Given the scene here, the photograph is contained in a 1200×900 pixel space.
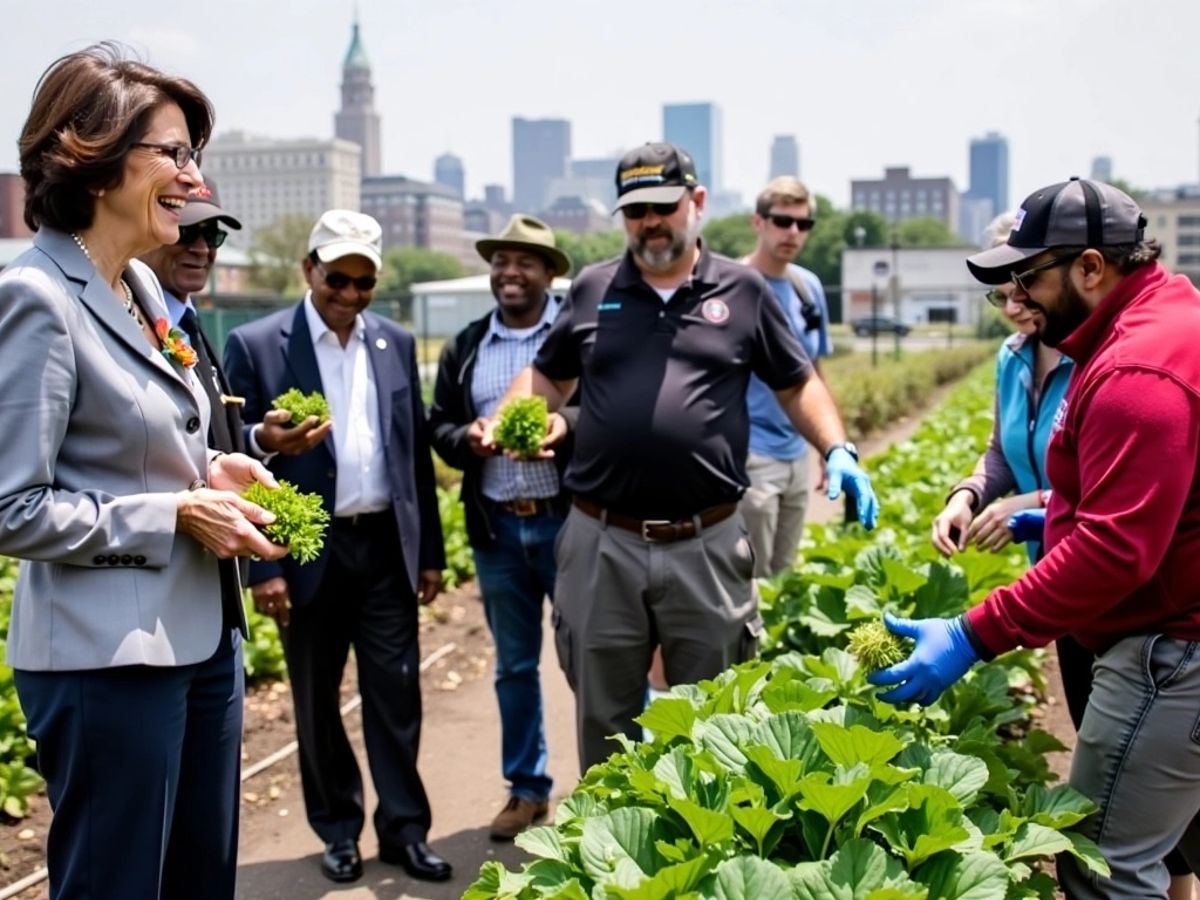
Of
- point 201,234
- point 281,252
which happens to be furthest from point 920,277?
point 201,234

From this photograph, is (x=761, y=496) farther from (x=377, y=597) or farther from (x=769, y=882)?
(x=769, y=882)

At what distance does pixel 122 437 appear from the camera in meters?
2.82

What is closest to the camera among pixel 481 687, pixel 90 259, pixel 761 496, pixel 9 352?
pixel 9 352

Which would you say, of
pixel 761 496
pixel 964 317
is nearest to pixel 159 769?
pixel 761 496

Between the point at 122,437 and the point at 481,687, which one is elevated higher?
the point at 122,437

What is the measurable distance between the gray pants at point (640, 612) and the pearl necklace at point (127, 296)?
1.88 metres

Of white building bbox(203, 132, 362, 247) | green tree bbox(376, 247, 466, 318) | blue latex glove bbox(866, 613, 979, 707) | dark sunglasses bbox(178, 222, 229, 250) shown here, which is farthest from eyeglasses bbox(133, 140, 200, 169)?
white building bbox(203, 132, 362, 247)

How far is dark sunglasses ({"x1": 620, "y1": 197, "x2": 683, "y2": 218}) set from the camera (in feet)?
14.6

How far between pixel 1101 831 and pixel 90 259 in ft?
8.59

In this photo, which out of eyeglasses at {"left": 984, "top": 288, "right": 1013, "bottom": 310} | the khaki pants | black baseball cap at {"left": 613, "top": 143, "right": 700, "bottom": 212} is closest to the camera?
black baseball cap at {"left": 613, "top": 143, "right": 700, "bottom": 212}

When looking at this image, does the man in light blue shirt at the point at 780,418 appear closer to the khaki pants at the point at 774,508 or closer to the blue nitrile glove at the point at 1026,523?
the khaki pants at the point at 774,508

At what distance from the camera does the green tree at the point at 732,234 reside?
9331cm

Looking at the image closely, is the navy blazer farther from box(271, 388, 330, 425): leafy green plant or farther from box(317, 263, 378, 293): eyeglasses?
box(271, 388, 330, 425): leafy green plant

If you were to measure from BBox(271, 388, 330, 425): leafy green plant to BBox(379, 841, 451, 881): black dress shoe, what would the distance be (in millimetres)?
1684
